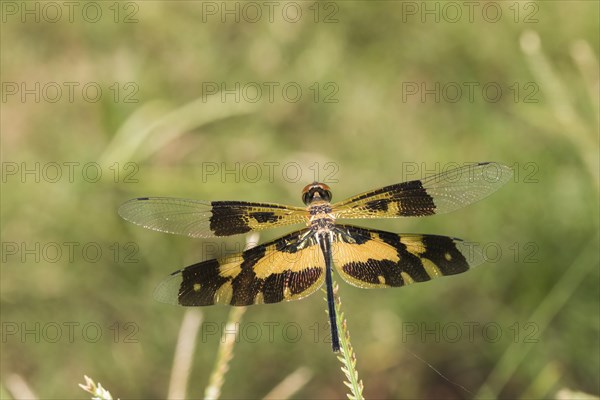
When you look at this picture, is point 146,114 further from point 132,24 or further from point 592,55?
point 592,55

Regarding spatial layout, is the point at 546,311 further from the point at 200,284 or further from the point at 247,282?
the point at 200,284

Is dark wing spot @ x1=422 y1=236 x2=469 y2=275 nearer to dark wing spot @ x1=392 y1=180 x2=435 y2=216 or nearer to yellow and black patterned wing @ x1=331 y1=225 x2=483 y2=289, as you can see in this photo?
yellow and black patterned wing @ x1=331 y1=225 x2=483 y2=289

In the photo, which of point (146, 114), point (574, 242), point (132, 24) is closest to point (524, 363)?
point (574, 242)

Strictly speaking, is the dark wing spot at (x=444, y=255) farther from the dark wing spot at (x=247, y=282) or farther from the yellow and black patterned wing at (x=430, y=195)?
the dark wing spot at (x=247, y=282)

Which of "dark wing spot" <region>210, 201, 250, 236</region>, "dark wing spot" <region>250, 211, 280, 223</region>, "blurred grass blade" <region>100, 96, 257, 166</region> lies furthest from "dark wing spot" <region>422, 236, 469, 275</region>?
"blurred grass blade" <region>100, 96, 257, 166</region>

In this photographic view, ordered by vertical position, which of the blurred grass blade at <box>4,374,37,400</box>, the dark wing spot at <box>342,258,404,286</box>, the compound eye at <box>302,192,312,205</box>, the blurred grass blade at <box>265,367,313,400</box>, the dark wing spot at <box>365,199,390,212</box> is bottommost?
the blurred grass blade at <box>265,367,313,400</box>

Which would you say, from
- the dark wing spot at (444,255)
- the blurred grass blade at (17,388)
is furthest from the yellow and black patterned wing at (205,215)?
the blurred grass blade at (17,388)

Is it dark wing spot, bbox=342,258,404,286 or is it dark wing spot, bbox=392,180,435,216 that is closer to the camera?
dark wing spot, bbox=342,258,404,286
